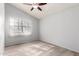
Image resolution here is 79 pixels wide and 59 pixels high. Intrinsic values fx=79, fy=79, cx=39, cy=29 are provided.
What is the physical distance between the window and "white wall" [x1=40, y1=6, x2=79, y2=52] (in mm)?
1294

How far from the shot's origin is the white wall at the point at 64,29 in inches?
128

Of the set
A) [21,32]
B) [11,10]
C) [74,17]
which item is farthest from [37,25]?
[74,17]

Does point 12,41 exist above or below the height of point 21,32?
below

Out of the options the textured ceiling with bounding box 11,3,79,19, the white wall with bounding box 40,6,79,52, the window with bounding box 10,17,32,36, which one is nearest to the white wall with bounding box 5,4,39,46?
the window with bounding box 10,17,32,36

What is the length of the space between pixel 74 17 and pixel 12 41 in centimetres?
357

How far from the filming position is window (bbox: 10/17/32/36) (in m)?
4.80

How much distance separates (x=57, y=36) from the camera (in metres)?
4.28

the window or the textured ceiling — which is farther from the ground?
the textured ceiling

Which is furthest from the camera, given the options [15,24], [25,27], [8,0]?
[25,27]

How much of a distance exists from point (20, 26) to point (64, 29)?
2876mm

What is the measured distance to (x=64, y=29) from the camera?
12.5 ft

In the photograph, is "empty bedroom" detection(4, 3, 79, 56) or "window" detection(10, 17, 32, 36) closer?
"empty bedroom" detection(4, 3, 79, 56)

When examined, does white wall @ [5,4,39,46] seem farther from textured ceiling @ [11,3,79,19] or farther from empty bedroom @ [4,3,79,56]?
textured ceiling @ [11,3,79,19]

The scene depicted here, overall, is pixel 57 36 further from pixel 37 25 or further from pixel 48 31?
pixel 37 25
